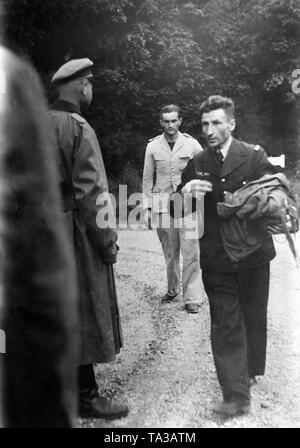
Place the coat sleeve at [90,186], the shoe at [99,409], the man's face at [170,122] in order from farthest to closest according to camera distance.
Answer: the man's face at [170,122] → the shoe at [99,409] → the coat sleeve at [90,186]

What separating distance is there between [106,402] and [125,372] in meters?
0.70

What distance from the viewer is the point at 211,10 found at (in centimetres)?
896

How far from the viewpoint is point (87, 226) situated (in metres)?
3.15

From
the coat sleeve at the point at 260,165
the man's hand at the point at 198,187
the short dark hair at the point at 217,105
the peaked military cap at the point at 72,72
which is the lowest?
the man's hand at the point at 198,187

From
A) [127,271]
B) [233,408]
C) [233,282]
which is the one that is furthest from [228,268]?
[127,271]

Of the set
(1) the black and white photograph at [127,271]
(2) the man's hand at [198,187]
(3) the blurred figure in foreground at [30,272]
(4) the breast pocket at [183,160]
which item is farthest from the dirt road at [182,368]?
(4) the breast pocket at [183,160]

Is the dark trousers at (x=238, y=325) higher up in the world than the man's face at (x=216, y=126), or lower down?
lower down

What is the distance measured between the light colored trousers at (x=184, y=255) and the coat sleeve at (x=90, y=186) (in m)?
2.48

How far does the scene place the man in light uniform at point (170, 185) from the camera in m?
5.75

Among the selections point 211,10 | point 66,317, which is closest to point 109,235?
point 66,317

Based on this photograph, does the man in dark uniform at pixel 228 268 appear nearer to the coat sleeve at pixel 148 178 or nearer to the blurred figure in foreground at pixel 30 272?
the blurred figure in foreground at pixel 30 272

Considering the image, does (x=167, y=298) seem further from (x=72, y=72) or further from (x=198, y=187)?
(x=72, y=72)

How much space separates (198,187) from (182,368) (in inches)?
56.5
